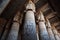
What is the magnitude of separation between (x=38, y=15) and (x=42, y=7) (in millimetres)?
458

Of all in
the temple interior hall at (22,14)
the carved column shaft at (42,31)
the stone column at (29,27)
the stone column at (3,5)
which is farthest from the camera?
the stone column at (3,5)

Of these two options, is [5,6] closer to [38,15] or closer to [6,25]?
[6,25]

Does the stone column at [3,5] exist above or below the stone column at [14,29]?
above

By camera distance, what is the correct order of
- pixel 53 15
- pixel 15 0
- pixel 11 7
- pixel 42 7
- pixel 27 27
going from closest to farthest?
pixel 27 27 → pixel 15 0 → pixel 11 7 → pixel 42 7 → pixel 53 15

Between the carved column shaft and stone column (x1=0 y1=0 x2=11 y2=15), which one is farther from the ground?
stone column (x1=0 y1=0 x2=11 y2=15)

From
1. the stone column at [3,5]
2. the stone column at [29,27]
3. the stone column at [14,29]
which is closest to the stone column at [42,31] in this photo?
the stone column at [14,29]

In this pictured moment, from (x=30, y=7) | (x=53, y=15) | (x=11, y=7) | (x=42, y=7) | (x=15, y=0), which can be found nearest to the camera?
(x=30, y=7)

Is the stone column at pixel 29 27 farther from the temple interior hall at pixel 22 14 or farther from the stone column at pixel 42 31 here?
the stone column at pixel 42 31

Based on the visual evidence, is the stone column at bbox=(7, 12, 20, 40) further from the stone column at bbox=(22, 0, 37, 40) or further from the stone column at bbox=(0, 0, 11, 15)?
the stone column at bbox=(22, 0, 37, 40)

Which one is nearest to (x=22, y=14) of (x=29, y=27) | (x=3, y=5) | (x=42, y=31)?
(x=3, y=5)

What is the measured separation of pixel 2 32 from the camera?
574 cm

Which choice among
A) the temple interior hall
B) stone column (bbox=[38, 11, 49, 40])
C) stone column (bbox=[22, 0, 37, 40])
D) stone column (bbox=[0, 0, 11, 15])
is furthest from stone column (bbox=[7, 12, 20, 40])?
stone column (bbox=[22, 0, 37, 40])

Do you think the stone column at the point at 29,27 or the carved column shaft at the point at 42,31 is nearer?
the stone column at the point at 29,27

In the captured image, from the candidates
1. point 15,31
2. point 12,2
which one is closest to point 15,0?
point 12,2
